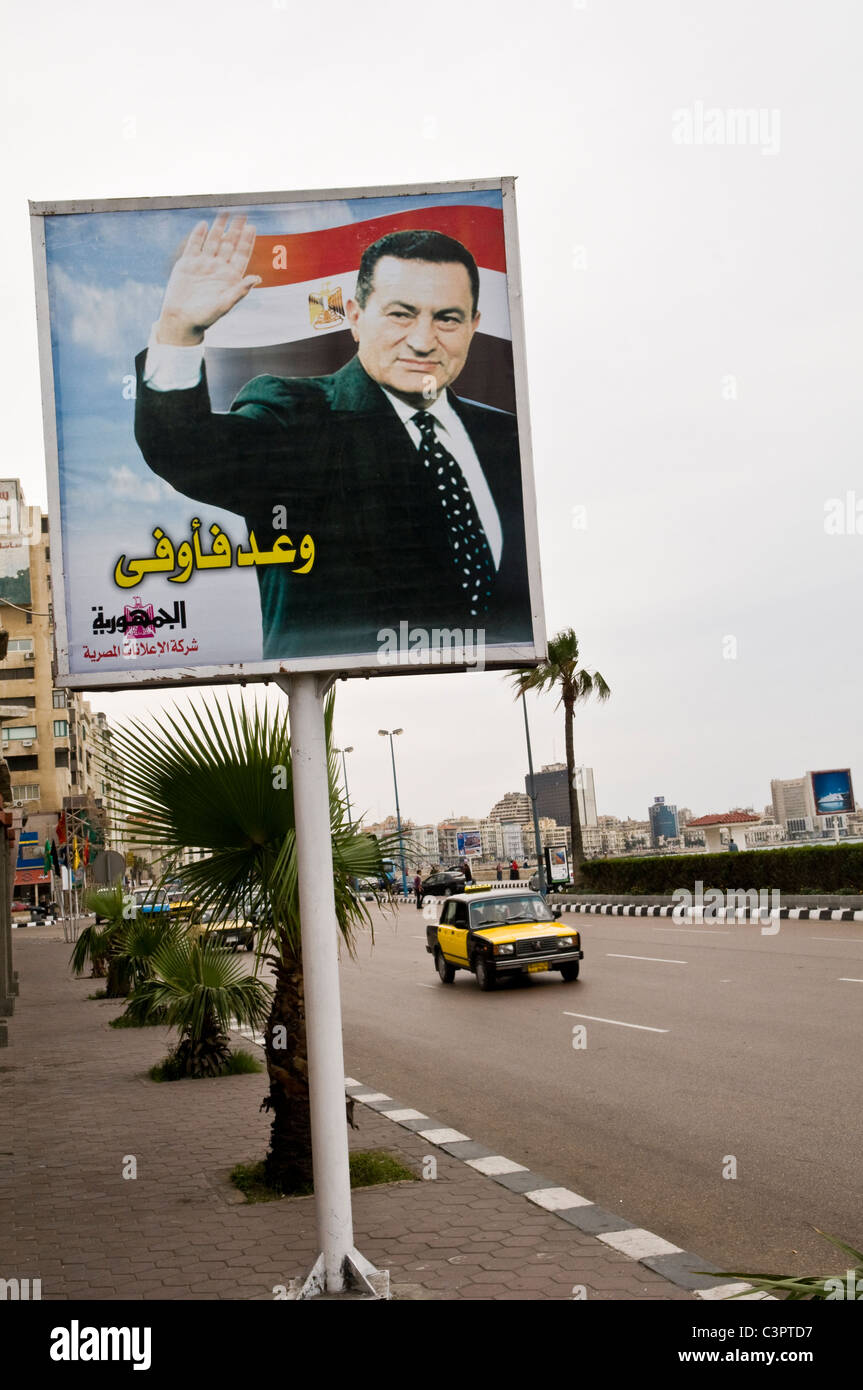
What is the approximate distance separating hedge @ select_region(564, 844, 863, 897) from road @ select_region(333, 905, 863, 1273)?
835 centimetres

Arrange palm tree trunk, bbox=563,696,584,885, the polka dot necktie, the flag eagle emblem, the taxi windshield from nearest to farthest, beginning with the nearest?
the polka dot necktie → the flag eagle emblem → the taxi windshield → palm tree trunk, bbox=563,696,584,885

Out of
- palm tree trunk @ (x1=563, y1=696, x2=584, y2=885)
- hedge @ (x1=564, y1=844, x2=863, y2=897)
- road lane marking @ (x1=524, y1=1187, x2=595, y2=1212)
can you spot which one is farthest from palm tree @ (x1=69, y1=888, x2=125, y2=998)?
palm tree trunk @ (x1=563, y1=696, x2=584, y2=885)

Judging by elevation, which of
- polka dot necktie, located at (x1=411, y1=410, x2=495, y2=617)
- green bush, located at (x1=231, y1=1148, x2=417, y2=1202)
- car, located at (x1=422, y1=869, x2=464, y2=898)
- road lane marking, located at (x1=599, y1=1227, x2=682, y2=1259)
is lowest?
car, located at (x1=422, y1=869, x2=464, y2=898)

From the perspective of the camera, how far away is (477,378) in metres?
5.98

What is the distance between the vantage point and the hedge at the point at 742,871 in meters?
29.0

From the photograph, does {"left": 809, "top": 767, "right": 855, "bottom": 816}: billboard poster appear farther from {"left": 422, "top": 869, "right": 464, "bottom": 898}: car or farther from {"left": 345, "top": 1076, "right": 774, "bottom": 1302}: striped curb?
{"left": 345, "top": 1076, "right": 774, "bottom": 1302}: striped curb

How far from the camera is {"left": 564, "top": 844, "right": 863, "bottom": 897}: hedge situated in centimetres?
2895

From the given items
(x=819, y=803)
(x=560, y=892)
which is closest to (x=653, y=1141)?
(x=819, y=803)

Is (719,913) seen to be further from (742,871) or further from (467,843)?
(467,843)

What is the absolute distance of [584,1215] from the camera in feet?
21.1

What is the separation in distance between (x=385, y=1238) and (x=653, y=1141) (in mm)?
2913

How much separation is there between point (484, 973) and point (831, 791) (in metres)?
18.2

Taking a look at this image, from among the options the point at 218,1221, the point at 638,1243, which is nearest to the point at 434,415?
the point at 638,1243

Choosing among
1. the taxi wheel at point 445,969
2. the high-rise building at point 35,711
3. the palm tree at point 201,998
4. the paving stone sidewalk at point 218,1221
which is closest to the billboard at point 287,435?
the paving stone sidewalk at point 218,1221
